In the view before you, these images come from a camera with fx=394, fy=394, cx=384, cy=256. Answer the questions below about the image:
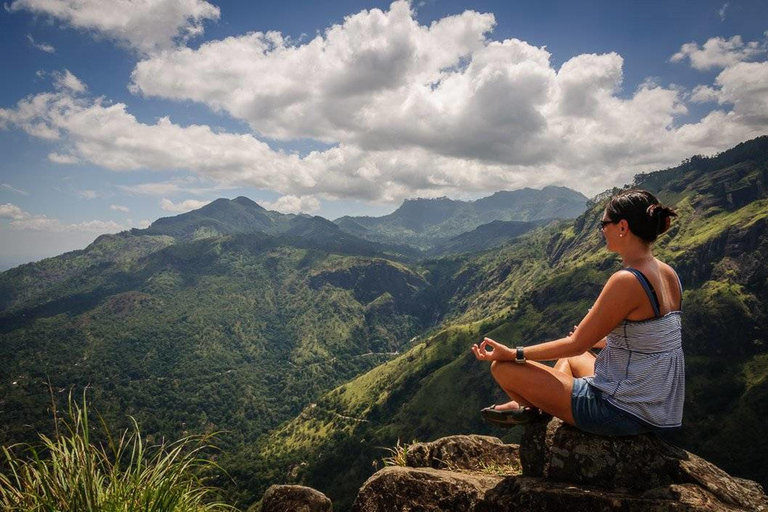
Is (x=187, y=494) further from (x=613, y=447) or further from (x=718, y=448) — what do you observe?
(x=718, y=448)

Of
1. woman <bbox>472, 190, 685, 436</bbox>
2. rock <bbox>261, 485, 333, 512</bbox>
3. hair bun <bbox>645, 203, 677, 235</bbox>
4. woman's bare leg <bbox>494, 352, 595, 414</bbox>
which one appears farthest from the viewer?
rock <bbox>261, 485, 333, 512</bbox>

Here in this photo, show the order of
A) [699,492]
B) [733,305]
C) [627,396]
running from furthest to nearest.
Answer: [733,305] < [627,396] < [699,492]

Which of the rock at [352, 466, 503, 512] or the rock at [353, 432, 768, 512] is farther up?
the rock at [353, 432, 768, 512]

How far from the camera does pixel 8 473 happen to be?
237 inches

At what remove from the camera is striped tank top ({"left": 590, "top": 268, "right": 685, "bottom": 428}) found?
5777mm

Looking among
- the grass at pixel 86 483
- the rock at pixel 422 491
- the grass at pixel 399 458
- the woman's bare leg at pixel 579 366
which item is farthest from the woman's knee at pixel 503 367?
the grass at pixel 86 483

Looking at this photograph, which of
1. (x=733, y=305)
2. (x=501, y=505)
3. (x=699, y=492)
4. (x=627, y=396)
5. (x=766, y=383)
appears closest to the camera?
(x=699, y=492)

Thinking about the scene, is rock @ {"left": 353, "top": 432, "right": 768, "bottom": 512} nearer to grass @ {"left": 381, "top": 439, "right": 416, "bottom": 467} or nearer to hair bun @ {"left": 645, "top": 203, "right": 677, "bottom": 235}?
grass @ {"left": 381, "top": 439, "right": 416, "bottom": 467}

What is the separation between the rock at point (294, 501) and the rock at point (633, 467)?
4796 mm

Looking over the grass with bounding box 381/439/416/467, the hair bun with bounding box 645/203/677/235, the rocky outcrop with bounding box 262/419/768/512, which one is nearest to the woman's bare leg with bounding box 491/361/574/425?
the rocky outcrop with bounding box 262/419/768/512

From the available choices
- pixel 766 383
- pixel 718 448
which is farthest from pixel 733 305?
pixel 718 448

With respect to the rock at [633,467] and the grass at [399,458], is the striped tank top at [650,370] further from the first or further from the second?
the grass at [399,458]

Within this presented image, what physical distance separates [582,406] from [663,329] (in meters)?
1.65

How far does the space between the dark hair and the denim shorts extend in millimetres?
2527
